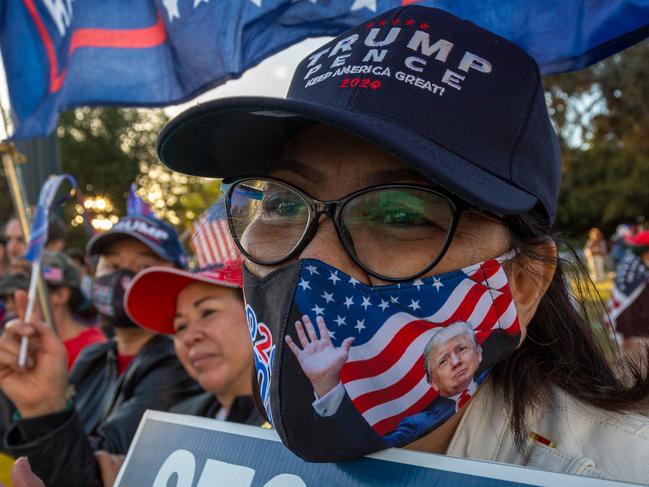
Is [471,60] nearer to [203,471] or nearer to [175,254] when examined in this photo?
[203,471]

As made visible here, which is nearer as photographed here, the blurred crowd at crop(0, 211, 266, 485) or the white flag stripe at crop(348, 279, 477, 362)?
the white flag stripe at crop(348, 279, 477, 362)

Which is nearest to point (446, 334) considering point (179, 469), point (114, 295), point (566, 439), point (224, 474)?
point (566, 439)

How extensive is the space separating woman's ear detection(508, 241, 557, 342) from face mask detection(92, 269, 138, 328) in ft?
9.42

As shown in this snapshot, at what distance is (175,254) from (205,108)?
281 cm

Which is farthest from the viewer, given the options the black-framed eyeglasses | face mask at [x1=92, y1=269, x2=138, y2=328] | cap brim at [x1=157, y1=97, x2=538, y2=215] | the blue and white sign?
face mask at [x1=92, y1=269, x2=138, y2=328]

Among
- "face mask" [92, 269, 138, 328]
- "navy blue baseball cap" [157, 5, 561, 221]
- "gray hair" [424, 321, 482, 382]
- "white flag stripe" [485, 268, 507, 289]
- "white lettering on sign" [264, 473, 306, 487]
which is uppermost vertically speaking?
"navy blue baseball cap" [157, 5, 561, 221]

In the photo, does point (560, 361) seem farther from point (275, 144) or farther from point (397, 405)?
point (275, 144)

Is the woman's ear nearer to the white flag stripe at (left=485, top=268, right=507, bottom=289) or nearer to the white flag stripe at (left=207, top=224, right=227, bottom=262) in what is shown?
the white flag stripe at (left=485, top=268, right=507, bottom=289)

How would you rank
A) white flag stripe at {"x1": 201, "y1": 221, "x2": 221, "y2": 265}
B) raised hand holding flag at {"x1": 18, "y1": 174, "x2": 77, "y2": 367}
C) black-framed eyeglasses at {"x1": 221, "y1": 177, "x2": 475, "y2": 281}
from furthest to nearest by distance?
1. raised hand holding flag at {"x1": 18, "y1": 174, "x2": 77, "y2": 367}
2. white flag stripe at {"x1": 201, "y1": 221, "x2": 221, "y2": 265}
3. black-framed eyeglasses at {"x1": 221, "y1": 177, "x2": 475, "y2": 281}

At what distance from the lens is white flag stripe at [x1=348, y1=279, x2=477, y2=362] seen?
1226mm

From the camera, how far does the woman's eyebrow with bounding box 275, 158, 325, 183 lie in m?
1.39

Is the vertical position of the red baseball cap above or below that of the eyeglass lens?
below

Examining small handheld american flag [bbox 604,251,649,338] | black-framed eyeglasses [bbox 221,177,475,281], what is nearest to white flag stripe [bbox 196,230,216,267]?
black-framed eyeglasses [bbox 221,177,475,281]

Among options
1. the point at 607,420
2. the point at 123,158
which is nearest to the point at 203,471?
the point at 607,420
